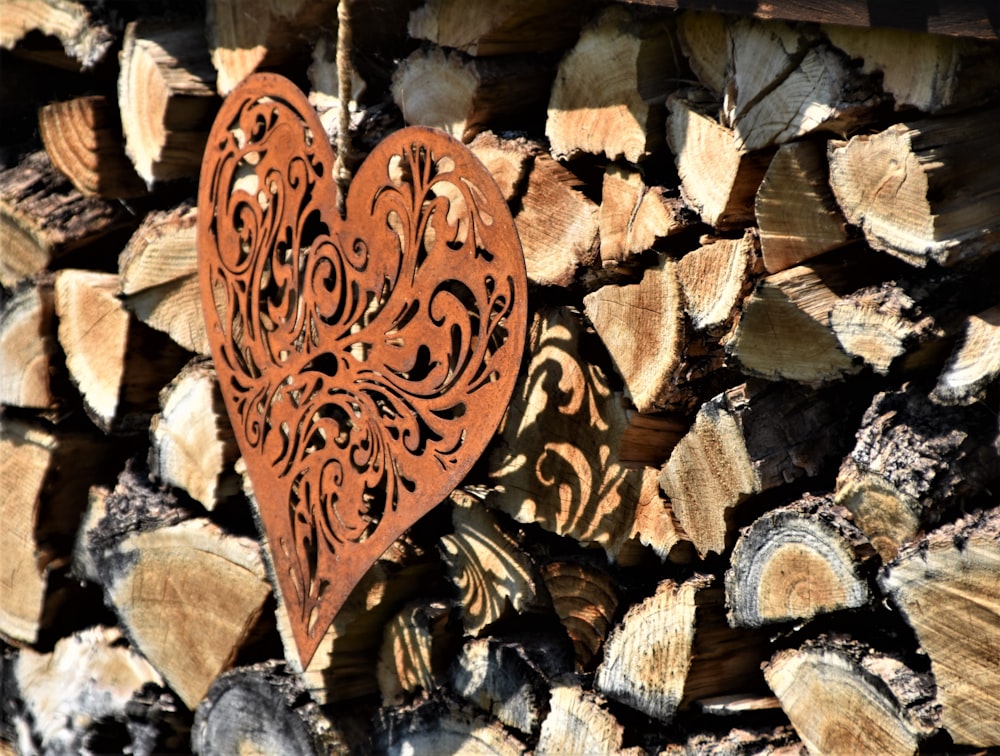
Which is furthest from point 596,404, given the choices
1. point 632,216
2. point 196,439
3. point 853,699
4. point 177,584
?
point 177,584

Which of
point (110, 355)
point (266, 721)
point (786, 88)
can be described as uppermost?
point (786, 88)

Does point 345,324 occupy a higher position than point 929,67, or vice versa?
point 929,67

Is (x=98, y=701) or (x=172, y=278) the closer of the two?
(x=172, y=278)

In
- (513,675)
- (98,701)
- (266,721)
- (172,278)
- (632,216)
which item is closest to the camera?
(632,216)

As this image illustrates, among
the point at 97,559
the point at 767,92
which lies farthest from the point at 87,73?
the point at 767,92

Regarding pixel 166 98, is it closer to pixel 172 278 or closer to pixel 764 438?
pixel 172 278

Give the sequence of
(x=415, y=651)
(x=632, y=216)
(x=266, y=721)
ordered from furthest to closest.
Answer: (x=266, y=721)
(x=415, y=651)
(x=632, y=216)

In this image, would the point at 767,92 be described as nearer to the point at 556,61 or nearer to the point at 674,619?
the point at 556,61
